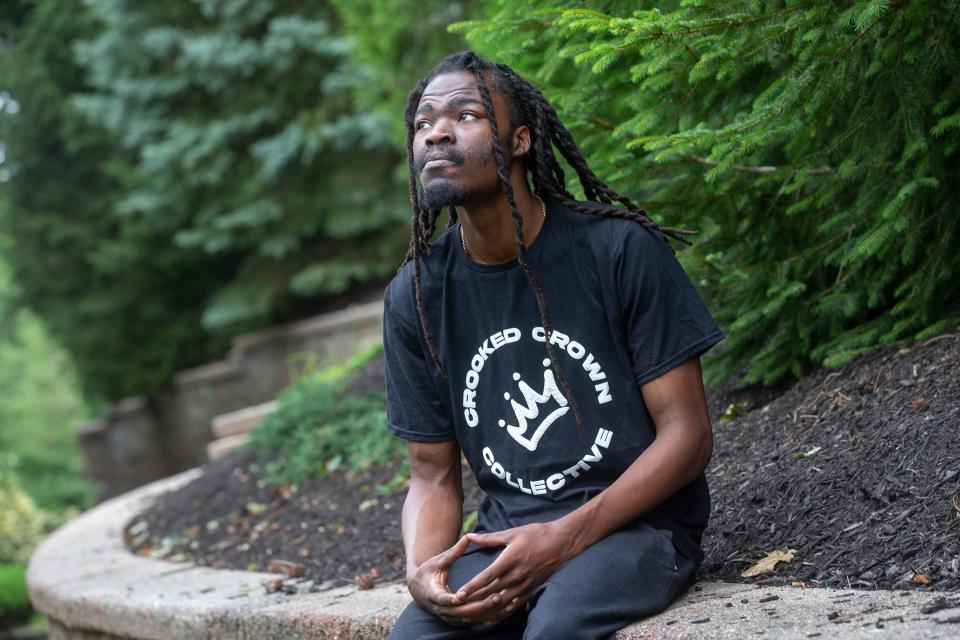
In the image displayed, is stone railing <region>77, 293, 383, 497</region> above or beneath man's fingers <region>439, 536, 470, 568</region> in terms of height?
beneath

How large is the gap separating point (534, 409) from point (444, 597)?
498 mm

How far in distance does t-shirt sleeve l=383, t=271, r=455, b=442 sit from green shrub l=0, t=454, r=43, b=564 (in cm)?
900

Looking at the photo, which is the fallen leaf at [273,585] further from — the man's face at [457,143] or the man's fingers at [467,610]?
the man's face at [457,143]

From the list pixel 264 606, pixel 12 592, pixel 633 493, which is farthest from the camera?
pixel 12 592

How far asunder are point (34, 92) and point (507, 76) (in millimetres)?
11841

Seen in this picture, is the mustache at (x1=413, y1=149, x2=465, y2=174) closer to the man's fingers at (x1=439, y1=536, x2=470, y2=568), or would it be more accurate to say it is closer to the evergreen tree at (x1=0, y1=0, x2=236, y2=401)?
the man's fingers at (x1=439, y1=536, x2=470, y2=568)

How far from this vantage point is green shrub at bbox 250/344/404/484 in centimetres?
590

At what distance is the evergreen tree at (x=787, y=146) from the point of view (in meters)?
3.20

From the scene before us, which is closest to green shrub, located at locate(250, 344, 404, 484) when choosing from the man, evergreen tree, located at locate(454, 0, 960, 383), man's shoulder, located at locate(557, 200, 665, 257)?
evergreen tree, located at locate(454, 0, 960, 383)

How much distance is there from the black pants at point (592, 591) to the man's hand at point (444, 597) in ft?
0.14

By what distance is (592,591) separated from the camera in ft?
7.86

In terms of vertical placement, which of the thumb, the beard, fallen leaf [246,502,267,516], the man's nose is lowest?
fallen leaf [246,502,267,516]

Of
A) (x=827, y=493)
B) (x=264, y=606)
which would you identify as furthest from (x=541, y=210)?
(x=264, y=606)

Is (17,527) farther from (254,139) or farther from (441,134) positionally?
(441,134)
